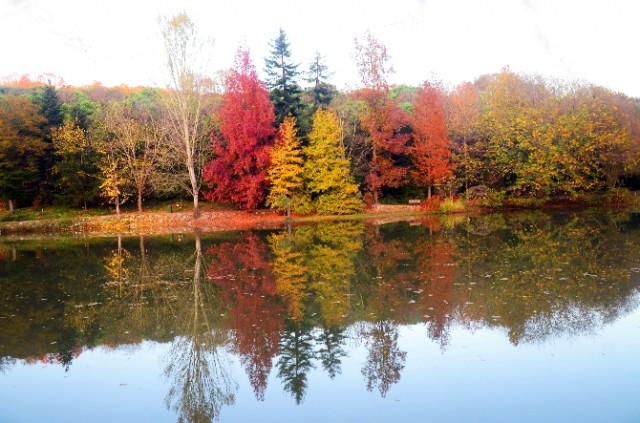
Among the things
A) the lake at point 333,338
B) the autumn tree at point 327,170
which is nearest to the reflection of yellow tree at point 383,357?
the lake at point 333,338

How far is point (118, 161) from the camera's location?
3800 centimetres

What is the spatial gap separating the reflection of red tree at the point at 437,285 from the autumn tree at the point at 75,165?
88.5 feet

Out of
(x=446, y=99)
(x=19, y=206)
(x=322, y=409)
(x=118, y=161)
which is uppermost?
(x=446, y=99)

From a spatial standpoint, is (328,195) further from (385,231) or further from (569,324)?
(569,324)

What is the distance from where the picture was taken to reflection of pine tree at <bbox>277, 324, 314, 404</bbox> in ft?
25.6

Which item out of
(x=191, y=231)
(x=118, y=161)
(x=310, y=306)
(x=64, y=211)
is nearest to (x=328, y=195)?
(x=191, y=231)

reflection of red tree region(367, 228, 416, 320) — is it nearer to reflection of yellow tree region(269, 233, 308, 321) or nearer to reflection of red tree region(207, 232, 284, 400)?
reflection of yellow tree region(269, 233, 308, 321)

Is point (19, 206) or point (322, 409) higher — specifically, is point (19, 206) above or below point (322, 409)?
above

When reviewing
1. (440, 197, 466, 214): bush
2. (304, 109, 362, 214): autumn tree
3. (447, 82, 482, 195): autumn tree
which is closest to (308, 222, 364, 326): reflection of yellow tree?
(304, 109, 362, 214): autumn tree

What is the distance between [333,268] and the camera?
1622 cm

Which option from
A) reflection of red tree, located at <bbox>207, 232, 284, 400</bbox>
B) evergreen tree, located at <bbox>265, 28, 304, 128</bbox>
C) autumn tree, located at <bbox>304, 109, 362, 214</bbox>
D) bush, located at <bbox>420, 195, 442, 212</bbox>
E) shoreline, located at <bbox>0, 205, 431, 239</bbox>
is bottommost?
reflection of red tree, located at <bbox>207, 232, 284, 400</bbox>

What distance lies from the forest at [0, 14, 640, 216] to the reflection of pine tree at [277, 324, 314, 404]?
23896 millimetres

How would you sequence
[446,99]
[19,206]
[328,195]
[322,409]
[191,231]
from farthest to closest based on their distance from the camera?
[446,99] < [19,206] < [328,195] < [191,231] < [322,409]

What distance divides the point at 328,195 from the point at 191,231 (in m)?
9.82
